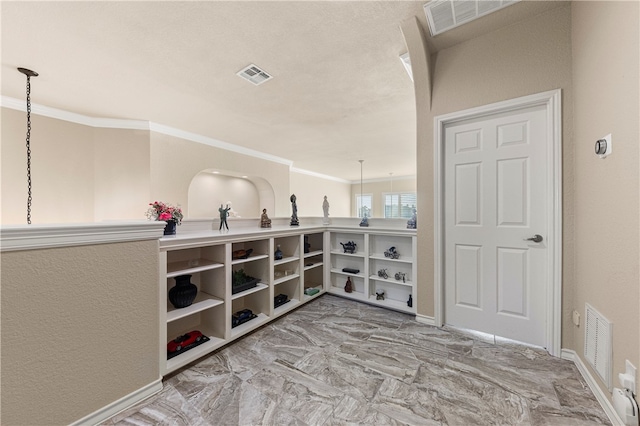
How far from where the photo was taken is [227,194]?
21.3 ft

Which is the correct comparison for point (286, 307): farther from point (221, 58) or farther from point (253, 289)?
point (221, 58)

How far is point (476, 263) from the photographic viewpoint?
2.37 meters

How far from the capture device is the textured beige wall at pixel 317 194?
27.1ft

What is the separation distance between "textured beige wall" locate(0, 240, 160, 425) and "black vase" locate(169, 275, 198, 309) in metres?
0.34

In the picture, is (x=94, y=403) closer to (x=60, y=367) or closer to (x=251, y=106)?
(x=60, y=367)

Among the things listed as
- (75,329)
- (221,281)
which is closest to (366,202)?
(221,281)

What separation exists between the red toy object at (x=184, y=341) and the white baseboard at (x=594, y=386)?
277 cm

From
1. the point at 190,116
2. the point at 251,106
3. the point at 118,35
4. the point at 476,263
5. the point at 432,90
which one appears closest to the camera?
the point at 118,35

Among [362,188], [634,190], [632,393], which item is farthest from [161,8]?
[362,188]

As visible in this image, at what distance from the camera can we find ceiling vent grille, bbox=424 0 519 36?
189cm

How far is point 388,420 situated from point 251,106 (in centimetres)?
373

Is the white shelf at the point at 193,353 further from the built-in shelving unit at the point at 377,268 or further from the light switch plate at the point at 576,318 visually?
the light switch plate at the point at 576,318

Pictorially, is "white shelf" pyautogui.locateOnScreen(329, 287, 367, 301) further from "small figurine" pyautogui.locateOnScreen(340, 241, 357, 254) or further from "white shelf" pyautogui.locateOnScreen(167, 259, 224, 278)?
"white shelf" pyautogui.locateOnScreen(167, 259, 224, 278)

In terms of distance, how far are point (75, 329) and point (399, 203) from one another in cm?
1009
